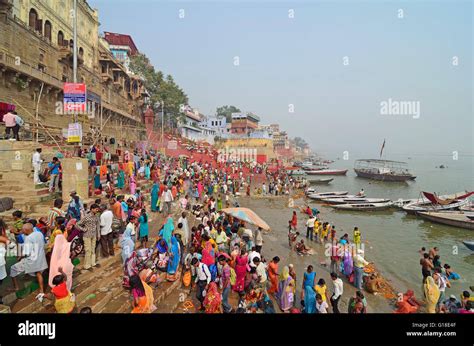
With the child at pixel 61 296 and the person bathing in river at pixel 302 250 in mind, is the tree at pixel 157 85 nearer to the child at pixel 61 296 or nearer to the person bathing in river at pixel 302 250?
the person bathing in river at pixel 302 250

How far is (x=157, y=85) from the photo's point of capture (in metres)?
45.1

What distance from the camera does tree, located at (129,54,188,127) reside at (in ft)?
143

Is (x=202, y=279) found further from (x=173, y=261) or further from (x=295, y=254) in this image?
(x=295, y=254)

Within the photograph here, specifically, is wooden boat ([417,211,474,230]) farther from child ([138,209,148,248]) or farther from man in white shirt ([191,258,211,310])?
child ([138,209,148,248])

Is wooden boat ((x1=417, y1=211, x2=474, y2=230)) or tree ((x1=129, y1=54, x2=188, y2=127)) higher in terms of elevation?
tree ((x1=129, y1=54, x2=188, y2=127))

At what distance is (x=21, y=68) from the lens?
1630 centimetres

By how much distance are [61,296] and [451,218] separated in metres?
22.4

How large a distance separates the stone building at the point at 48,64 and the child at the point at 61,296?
10.1m

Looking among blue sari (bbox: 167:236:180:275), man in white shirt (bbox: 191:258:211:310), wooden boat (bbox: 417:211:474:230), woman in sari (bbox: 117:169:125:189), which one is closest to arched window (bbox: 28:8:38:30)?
woman in sari (bbox: 117:169:125:189)

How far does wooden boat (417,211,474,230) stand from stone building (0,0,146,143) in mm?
22063

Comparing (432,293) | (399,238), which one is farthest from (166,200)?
(399,238)

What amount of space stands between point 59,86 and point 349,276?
22368mm
